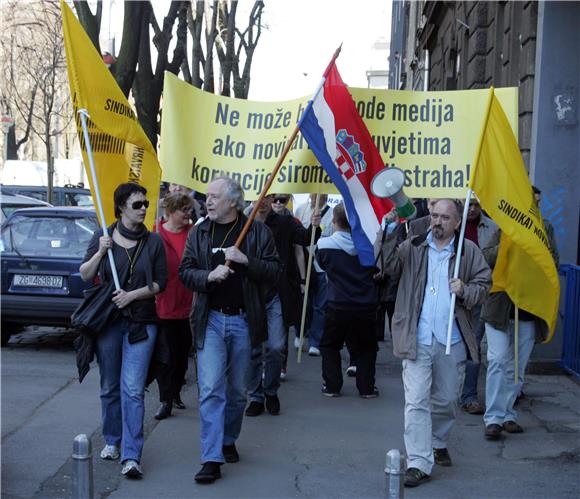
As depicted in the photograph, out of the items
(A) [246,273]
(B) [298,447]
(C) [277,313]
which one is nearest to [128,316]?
(A) [246,273]

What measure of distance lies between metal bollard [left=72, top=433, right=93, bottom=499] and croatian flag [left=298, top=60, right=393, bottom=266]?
9.88 ft

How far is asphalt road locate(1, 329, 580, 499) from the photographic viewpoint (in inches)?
248

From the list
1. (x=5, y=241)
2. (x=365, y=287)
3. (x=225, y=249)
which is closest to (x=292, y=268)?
(x=365, y=287)

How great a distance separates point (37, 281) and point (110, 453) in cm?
486

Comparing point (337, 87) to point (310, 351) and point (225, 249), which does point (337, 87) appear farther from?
point (310, 351)

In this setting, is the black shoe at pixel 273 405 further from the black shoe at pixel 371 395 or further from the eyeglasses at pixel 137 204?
the eyeglasses at pixel 137 204

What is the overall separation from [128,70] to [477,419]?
36.4ft

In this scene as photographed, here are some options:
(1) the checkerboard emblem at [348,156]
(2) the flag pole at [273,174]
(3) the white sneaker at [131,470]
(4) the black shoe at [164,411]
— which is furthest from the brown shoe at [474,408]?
(3) the white sneaker at [131,470]

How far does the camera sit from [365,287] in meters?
9.27

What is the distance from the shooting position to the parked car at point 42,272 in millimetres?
11102

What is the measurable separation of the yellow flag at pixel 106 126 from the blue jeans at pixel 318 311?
14.0 ft

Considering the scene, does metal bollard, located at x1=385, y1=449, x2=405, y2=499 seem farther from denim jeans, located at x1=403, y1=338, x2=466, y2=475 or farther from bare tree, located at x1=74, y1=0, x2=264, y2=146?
bare tree, located at x1=74, y1=0, x2=264, y2=146

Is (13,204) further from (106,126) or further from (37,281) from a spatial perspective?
(106,126)

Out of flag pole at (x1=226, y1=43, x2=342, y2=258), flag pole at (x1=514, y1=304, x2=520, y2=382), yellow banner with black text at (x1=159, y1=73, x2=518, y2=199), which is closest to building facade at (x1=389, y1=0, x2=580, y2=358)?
flag pole at (x1=514, y1=304, x2=520, y2=382)
